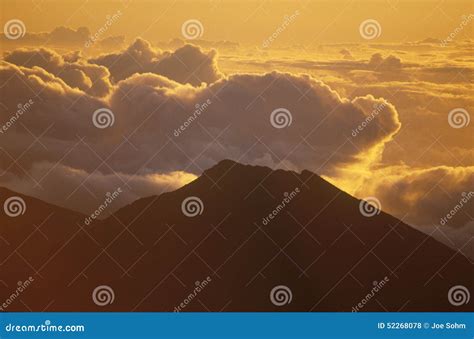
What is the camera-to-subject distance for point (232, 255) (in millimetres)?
7691

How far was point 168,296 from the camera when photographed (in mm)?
7566

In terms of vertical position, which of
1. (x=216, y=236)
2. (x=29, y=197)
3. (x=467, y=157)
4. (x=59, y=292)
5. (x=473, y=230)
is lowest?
(x=59, y=292)

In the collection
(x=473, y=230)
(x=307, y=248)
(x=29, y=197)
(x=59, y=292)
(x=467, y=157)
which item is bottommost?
→ (x=59, y=292)

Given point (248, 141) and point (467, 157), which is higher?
point (467, 157)

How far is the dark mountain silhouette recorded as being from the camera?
7.57m

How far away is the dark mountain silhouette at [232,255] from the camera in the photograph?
7574 millimetres
